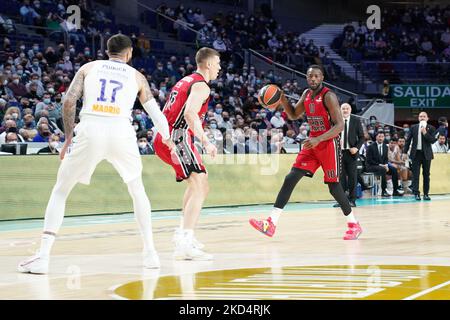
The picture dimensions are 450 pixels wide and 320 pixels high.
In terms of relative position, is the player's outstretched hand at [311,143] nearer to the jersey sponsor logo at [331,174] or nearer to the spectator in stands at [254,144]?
the jersey sponsor logo at [331,174]

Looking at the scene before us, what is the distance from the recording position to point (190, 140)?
9359 mm

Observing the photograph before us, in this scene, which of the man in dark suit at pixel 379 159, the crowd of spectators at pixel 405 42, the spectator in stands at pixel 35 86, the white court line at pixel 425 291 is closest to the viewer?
the white court line at pixel 425 291

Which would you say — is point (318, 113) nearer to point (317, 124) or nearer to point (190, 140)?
point (317, 124)

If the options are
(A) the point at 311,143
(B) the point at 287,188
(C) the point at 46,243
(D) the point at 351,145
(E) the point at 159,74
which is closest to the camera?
(C) the point at 46,243

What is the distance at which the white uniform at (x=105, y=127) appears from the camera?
25.5ft

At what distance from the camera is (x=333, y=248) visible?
10227mm

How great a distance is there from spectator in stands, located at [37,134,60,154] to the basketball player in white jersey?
8698 millimetres

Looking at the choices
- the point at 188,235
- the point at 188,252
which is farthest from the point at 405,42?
the point at 188,252

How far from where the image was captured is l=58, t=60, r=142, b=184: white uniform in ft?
25.5

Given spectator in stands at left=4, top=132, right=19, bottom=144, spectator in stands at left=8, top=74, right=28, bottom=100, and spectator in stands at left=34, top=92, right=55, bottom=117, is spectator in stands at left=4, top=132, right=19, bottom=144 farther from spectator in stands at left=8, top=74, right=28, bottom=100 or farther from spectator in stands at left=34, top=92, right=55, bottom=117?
spectator in stands at left=8, top=74, right=28, bottom=100

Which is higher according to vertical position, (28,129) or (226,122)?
(226,122)

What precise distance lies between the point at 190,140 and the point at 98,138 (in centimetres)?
176

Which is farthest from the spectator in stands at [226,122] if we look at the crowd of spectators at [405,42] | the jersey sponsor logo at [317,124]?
the crowd of spectators at [405,42]

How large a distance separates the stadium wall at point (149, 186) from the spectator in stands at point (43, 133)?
222 cm
